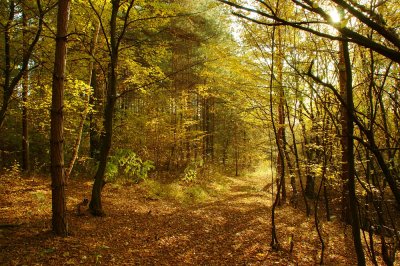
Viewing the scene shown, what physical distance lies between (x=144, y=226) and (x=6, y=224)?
3275 mm

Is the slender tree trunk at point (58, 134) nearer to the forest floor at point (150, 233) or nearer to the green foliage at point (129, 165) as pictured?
the forest floor at point (150, 233)

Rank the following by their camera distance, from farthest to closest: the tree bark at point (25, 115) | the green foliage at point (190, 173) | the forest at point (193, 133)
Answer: the green foliage at point (190, 173) → the tree bark at point (25, 115) → the forest at point (193, 133)

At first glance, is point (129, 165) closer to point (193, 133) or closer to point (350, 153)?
point (193, 133)

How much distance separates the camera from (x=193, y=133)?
15242 mm

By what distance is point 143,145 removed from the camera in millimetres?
14078

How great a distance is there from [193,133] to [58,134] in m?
10.2

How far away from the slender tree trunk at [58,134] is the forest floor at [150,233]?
0.45 metres

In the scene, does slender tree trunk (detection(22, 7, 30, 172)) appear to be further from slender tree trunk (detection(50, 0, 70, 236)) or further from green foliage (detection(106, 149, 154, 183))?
slender tree trunk (detection(50, 0, 70, 236))

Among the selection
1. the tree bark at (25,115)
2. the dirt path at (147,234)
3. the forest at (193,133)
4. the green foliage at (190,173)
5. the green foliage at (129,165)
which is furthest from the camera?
the green foliage at (190,173)

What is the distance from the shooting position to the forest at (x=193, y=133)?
410cm

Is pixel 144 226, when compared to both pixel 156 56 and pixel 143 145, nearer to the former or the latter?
pixel 156 56

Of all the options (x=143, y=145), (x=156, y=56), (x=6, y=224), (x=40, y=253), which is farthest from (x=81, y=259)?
(x=143, y=145)

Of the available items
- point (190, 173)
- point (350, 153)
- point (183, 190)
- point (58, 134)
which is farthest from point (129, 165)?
point (350, 153)

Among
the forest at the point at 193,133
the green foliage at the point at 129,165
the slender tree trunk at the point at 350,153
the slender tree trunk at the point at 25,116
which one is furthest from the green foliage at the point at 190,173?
the slender tree trunk at the point at 350,153
